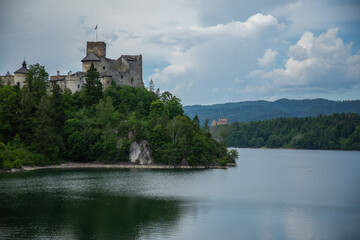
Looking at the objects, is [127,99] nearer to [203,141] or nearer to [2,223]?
[203,141]

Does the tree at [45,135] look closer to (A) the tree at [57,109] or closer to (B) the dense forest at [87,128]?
(B) the dense forest at [87,128]

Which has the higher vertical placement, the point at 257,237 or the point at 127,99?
the point at 127,99

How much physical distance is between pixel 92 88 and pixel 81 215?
48139 mm

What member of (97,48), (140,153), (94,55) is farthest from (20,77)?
(140,153)

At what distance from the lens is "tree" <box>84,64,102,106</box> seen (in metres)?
77.6

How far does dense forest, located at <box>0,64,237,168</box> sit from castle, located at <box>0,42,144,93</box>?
1994 mm

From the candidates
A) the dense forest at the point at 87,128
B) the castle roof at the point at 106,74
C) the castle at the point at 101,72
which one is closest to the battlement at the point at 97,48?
the castle at the point at 101,72

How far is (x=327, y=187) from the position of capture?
55.9 m

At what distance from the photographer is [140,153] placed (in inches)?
2980

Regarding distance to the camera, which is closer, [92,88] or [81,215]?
[81,215]

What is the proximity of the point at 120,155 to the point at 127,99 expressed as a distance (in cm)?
1360

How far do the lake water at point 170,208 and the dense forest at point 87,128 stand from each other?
518 inches

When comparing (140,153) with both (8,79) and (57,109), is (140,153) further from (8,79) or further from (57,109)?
(8,79)

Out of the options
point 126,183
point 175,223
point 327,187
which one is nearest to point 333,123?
point 327,187
